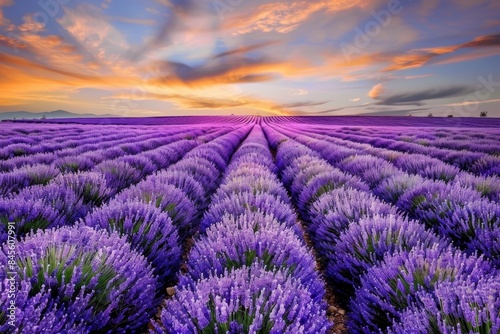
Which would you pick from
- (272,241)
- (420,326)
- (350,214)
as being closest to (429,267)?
(420,326)

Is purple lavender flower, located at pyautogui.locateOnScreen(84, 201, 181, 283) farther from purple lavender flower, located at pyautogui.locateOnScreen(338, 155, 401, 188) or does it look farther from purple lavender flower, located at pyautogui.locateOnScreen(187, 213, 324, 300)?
purple lavender flower, located at pyautogui.locateOnScreen(338, 155, 401, 188)

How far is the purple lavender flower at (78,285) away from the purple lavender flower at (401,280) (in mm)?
1231

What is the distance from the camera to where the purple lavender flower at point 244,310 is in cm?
116

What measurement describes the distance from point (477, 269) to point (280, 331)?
1173mm

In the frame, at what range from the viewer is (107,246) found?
5.89 feet

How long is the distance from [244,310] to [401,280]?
0.87 meters

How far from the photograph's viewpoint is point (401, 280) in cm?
157

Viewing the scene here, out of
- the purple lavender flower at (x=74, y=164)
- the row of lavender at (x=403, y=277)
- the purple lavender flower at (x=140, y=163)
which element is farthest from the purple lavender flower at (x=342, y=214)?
the purple lavender flower at (x=74, y=164)

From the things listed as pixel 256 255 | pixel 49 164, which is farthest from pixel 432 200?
pixel 49 164

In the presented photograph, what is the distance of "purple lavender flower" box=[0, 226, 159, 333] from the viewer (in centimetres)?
122

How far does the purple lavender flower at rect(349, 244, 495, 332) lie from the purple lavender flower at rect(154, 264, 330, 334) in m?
0.44

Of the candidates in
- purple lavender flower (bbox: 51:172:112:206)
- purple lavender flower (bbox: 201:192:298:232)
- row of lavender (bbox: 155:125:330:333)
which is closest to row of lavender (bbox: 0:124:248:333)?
row of lavender (bbox: 155:125:330:333)

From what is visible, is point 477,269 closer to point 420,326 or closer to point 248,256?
point 420,326

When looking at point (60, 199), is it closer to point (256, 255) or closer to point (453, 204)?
point (256, 255)
